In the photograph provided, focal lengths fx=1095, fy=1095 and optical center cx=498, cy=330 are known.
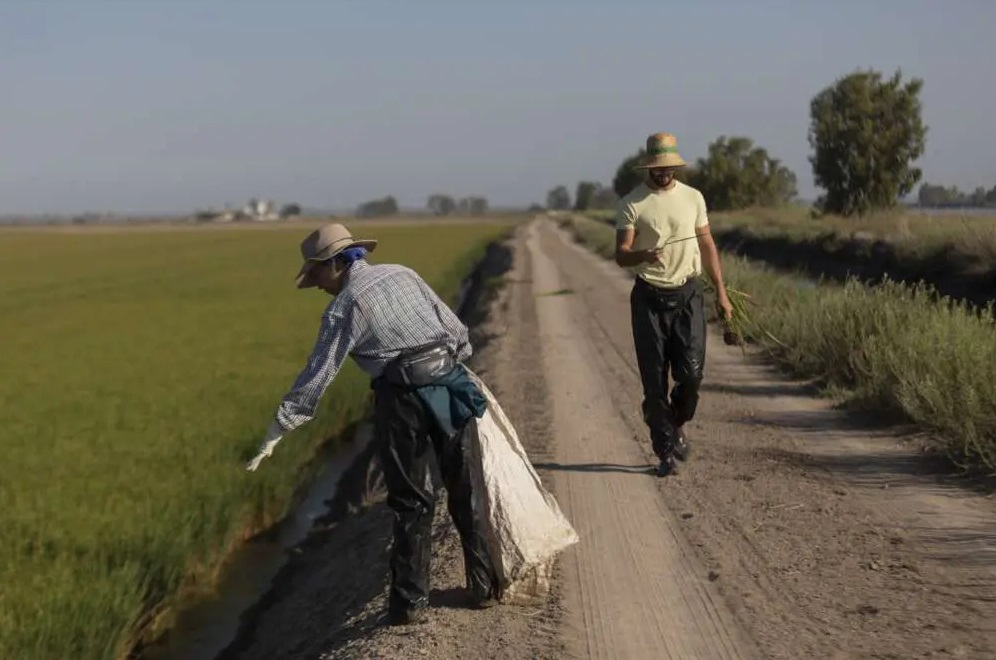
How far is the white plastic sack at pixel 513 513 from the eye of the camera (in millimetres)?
4676

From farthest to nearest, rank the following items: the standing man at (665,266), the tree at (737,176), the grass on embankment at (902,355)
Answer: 1. the tree at (737,176)
2. the grass on embankment at (902,355)
3. the standing man at (665,266)

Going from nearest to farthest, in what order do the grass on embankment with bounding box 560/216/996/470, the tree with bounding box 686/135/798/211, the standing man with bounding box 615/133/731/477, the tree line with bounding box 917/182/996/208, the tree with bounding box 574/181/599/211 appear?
the standing man with bounding box 615/133/731/477 < the grass on embankment with bounding box 560/216/996/470 < the tree line with bounding box 917/182/996/208 < the tree with bounding box 686/135/798/211 < the tree with bounding box 574/181/599/211

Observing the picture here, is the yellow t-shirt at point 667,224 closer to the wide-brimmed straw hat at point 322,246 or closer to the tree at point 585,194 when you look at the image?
the wide-brimmed straw hat at point 322,246

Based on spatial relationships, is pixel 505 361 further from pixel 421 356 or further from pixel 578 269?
pixel 578 269

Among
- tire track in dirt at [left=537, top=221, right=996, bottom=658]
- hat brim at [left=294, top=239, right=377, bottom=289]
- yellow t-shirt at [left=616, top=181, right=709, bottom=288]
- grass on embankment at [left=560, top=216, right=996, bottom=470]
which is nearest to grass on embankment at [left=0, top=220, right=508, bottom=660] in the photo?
hat brim at [left=294, top=239, right=377, bottom=289]

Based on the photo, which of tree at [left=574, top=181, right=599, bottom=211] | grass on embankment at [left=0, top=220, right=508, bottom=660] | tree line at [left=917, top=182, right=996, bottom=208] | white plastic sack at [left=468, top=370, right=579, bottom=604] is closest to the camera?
white plastic sack at [left=468, top=370, right=579, bottom=604]

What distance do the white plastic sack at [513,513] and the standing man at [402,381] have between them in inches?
2.6

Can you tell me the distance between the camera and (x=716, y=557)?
546cm

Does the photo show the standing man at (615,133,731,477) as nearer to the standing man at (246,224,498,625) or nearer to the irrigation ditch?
the standing man at (246,224,498,625)

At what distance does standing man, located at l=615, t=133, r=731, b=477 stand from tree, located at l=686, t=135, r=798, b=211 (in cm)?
5223

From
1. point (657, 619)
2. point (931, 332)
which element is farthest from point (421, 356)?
point (931, 332)

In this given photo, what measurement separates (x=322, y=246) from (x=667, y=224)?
2413mm

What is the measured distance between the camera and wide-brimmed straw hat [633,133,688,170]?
6.12m

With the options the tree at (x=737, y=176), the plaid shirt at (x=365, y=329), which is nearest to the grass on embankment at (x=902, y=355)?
the plaid shirt at (x=365, y=329)
